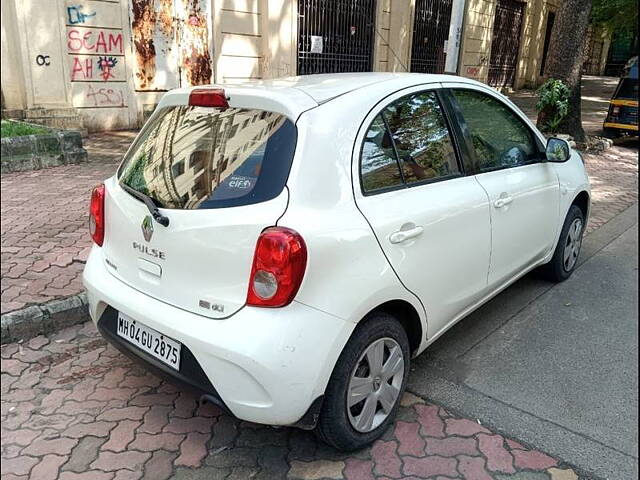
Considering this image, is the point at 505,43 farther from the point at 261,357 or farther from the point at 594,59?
the point at 261,357

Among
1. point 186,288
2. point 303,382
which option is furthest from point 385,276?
point 186,288

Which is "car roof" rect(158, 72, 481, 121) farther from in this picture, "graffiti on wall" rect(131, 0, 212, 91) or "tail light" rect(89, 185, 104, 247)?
"graffiti on wall" rect(131, 0, 212, 91)

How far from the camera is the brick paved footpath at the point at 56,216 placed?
13.1 feet

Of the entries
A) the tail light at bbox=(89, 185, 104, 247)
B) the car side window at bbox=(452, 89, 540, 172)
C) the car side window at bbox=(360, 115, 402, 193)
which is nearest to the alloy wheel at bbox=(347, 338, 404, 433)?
the car side window at bbox=(360, 115, 402, 193)

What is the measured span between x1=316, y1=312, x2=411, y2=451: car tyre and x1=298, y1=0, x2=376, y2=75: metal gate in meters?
10.5

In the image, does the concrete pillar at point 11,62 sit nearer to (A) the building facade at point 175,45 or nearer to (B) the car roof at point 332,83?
(A) the building facade at point 175,45

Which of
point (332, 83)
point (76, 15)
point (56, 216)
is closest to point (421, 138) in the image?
point (332, 83)

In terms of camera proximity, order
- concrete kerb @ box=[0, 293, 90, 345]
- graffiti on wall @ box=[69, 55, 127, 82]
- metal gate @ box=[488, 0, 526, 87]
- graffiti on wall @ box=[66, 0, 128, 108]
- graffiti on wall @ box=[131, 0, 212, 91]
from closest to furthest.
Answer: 1. concrete kerb @ box=[0, 293, 90, 345]
2. graffiti on wall @ box=[66, 0, 128, 108]
3. graffiti on wall @ box=[69, 55, 127, 82]
4. graffiti on wall @ box=[131, 0, 212, 91]
5. metal gate @ box=[488, 0, 526, 87]

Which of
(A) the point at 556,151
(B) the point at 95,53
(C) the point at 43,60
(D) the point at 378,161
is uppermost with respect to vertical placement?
(B) the point at 95,53

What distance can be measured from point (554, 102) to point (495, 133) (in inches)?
286

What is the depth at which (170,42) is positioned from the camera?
399 inches

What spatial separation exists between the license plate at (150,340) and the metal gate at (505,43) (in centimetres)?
A: 1968

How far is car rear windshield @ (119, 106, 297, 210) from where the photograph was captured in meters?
2.28

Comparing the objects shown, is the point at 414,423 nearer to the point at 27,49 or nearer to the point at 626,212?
the point at 626,212
